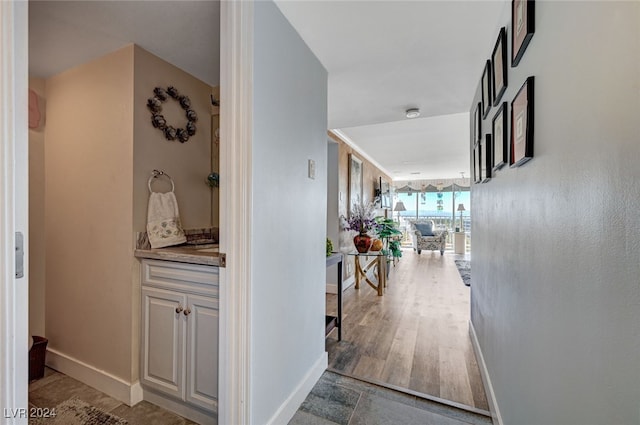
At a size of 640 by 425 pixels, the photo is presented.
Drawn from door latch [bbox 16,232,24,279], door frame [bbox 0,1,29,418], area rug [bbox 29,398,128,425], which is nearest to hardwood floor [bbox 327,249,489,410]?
area rug [bbox 29,398,128,425]

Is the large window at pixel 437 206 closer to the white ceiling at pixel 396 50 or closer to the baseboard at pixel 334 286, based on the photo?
the baseboard at pixel 334 286

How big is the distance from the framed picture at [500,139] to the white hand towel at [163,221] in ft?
6.21

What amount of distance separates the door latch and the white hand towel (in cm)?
87

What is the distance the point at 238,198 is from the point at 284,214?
33 centimetres

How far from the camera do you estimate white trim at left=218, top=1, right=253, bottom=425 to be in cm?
120

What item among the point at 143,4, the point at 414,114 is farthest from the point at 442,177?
the point at 143,4

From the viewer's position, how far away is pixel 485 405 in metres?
1.63

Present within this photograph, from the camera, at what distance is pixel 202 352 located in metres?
1.42

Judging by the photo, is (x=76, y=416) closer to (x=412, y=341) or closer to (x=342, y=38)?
(x=412, y=341)

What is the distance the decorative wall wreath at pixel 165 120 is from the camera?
1.77 meters

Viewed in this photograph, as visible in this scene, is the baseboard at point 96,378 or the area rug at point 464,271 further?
the area rug at point 464,271

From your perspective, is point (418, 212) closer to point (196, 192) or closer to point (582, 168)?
point (196, 192)

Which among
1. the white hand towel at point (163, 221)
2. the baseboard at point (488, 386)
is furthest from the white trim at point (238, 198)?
the baseboard at point (488, 386)

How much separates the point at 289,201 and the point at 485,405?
1663 mm
